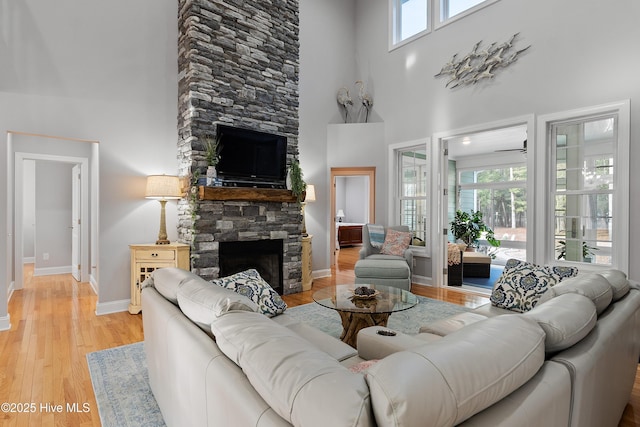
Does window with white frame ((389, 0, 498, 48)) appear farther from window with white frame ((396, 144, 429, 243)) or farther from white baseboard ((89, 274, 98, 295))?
white baseboard ((89, 274, 98, 295))

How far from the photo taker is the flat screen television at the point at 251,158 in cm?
441

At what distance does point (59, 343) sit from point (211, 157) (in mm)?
2415

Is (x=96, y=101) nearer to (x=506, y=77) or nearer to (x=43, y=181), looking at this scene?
(x=43, y=181)

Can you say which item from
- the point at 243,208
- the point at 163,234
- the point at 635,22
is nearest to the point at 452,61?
the point at 635,22

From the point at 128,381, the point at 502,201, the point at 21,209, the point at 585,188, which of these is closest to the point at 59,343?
the point at 128,381

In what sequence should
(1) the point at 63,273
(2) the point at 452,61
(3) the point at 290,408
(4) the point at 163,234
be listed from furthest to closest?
1. (1) the point at 63,273
2. (2) the point at 452,61
3. (4) the point at 163,234
4. (3) the point at 290,408

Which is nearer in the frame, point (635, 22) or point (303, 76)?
point (635, 22)

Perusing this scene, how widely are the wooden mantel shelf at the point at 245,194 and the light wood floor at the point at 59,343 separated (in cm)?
140

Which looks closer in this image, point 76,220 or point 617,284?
point 617,284

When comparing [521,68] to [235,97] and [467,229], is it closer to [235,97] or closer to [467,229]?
[235,97]

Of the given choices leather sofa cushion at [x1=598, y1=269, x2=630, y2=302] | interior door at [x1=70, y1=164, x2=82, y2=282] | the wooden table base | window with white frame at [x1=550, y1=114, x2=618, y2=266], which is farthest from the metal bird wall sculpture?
interior door at [x1=70, y1=164, x2=82, y2=282]

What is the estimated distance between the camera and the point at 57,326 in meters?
3.56

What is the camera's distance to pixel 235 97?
179 inches

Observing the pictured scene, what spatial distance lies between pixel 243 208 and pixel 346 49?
390 centimetres
